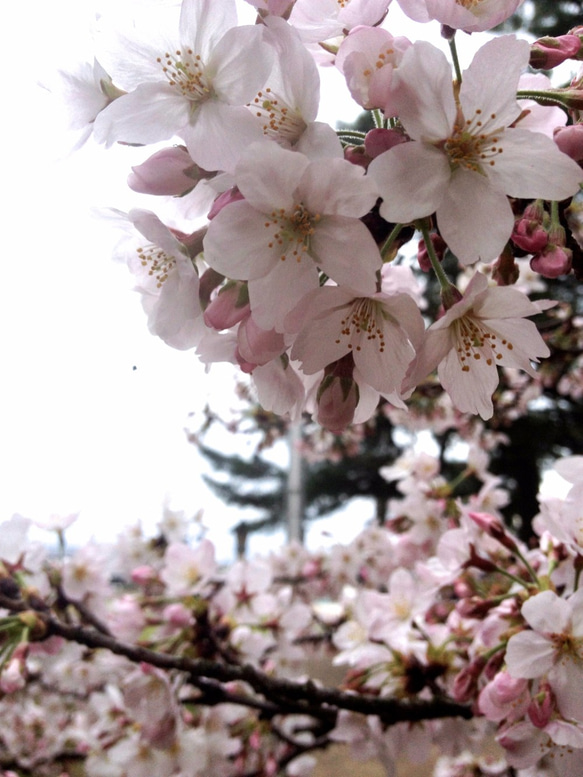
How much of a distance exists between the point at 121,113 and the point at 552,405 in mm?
6124

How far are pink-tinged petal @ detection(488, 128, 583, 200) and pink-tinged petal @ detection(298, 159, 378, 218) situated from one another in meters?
0.10

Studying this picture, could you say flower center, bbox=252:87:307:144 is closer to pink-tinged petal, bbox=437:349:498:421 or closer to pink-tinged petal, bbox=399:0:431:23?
pink-tinged petal, bbox=399:0:431:23

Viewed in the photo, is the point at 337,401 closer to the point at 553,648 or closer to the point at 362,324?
the point at 362,324

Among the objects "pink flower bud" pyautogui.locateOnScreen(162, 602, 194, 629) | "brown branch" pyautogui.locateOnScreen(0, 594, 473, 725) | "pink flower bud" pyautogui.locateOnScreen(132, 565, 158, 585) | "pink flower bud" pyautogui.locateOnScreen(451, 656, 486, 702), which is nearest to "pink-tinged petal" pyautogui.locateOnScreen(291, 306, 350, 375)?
"pink flower bud" pyautogui.locateOnScreen(451, 656, 486, 702)

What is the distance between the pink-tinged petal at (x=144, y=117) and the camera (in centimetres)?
44

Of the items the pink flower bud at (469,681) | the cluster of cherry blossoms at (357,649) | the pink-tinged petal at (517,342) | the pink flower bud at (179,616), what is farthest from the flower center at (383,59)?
the pink flower bud at (179,616)

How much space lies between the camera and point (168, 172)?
1.51 ft

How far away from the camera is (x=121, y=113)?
0.44 metres

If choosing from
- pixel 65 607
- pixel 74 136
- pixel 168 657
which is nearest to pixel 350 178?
pixel 74 136

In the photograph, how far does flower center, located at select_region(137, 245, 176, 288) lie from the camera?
1.82 ft

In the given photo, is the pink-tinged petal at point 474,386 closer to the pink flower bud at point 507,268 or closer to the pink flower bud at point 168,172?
the pink flower bud at point 507,268

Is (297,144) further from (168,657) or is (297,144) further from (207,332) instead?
(168,657)

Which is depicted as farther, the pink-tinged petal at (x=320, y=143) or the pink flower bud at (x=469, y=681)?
the pink flower bud at (x=469, y=681)

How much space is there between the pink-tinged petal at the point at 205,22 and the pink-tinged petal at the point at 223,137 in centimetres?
6
